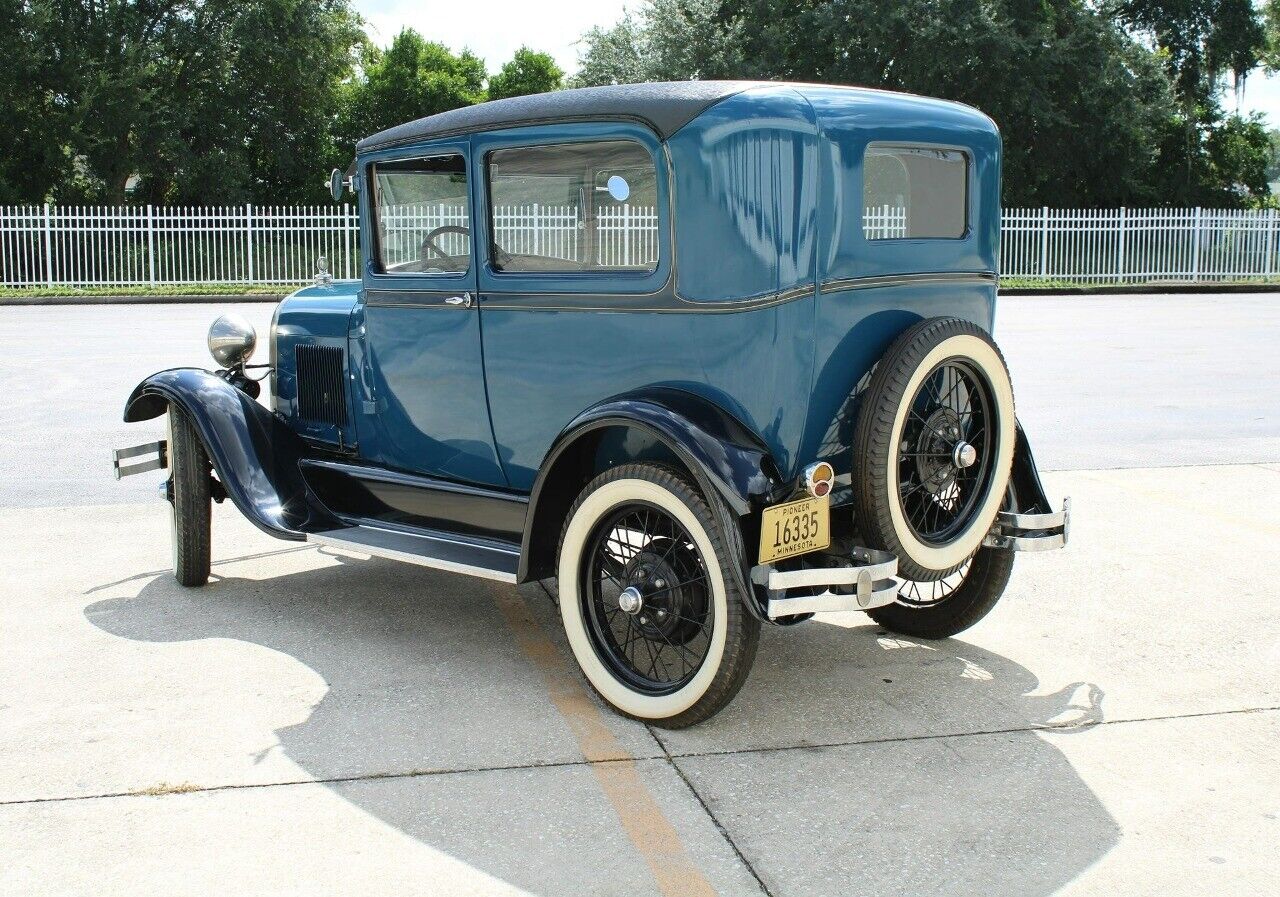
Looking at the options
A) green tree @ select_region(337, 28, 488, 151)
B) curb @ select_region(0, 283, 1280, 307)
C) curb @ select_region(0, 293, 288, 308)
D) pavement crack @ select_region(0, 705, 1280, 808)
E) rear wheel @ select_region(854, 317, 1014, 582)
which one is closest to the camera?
pavement crack @ select_region(0, 705, 1280, 808)

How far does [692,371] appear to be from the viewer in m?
3.85

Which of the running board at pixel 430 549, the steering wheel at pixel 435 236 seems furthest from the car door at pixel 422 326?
the running board at pixel 430 549

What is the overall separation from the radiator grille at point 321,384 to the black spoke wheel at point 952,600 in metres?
2.28

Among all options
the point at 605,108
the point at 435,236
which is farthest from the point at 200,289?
the point at 605,108

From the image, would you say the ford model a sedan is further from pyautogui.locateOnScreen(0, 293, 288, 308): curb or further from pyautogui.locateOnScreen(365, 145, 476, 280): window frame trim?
pyautogui.locateOnScreen(0, 293, 288, 308): curb

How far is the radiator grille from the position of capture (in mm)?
5203

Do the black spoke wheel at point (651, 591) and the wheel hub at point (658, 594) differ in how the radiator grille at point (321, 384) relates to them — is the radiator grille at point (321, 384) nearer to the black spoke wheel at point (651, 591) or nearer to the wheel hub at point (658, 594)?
the black spoke wheel at point (651, 591)

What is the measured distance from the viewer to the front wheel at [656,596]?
356 centimetres

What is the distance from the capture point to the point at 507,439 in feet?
14.6

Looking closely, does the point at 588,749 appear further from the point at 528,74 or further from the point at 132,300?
the point at 528,74

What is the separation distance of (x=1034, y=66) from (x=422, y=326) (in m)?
30.2

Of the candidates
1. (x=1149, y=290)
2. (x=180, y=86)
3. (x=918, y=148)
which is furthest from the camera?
(x=180, y=86)

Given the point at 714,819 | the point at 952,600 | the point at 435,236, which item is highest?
the point at 435,236

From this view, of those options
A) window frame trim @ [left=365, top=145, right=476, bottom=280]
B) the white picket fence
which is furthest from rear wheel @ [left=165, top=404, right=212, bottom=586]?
the white picket fence
